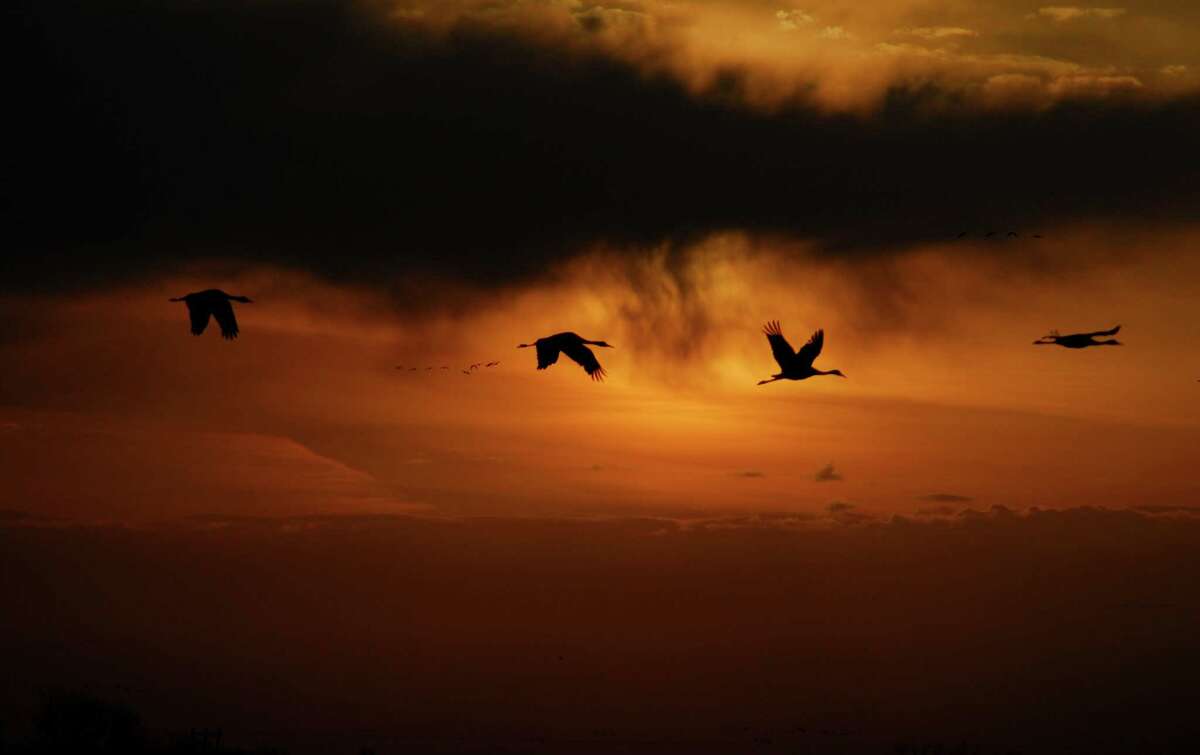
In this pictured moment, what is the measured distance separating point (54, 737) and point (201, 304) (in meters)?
47.0

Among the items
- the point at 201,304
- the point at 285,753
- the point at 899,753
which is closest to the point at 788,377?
the point at 201,304

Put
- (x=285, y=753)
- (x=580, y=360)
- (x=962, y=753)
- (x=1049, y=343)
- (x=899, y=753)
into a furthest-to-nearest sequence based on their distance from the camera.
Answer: (x=899, y=753)
(x=962, y=753)
(x=285, y=753)
(x=580, y=360)
(x=1049, y=343)

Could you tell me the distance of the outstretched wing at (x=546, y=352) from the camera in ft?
136

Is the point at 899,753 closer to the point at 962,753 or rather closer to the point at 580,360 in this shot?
the point at 962,753

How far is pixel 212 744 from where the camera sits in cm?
8200

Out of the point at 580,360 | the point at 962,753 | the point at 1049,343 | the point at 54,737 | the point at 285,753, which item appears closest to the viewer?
the point at 1049,343

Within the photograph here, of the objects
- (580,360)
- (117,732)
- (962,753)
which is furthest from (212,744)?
(962,753)

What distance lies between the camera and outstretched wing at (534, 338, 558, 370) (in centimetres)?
4131

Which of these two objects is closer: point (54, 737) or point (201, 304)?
point (201, 304)

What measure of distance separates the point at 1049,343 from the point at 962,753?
310 feet

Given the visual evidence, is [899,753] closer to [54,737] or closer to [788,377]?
[54,737]

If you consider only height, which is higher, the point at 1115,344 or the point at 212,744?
the point at 1115,344

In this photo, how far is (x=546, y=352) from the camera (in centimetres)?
4231

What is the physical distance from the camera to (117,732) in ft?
263
